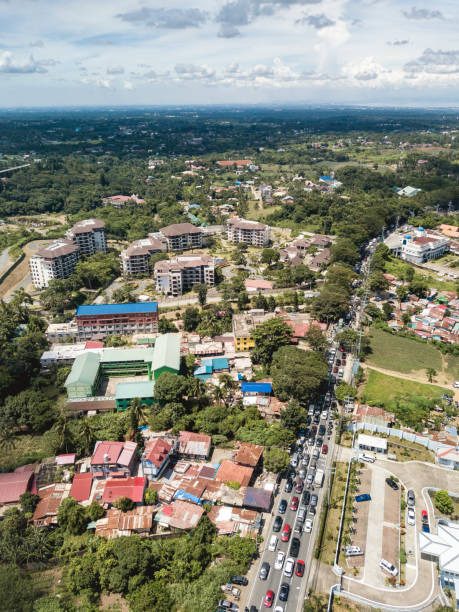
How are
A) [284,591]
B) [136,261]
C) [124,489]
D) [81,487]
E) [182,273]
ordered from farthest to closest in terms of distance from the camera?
[136,261], [182,273], [81,487], [124,489], [284,591]

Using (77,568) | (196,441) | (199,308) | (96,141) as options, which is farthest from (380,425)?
(96,141)

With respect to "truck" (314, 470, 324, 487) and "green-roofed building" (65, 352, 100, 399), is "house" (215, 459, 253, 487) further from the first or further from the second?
"green-roofed building" (65, 352, 100, 399)

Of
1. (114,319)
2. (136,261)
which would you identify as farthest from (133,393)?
(136,261)

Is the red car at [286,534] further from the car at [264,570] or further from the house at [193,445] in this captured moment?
the house at [193,445]

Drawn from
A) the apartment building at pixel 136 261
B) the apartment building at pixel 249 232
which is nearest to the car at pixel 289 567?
the apartment building at pixel 136 261

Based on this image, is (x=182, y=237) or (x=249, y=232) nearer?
(x=182, y=237)

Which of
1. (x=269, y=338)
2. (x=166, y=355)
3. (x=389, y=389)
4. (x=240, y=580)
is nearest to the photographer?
(x=240, y=580)

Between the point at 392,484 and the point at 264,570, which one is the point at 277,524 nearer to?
the point at 264,570
